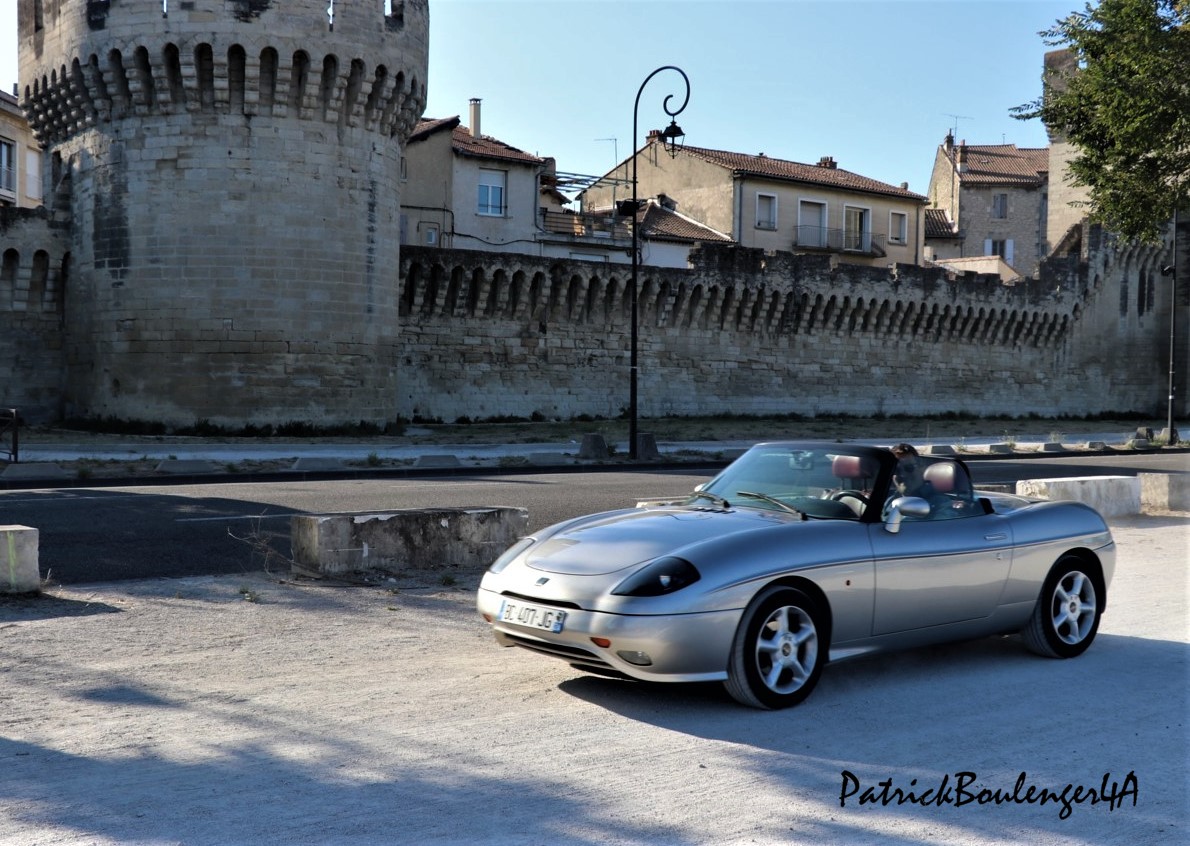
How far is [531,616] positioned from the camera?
5281 mm

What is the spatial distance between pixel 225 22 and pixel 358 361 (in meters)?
7.92

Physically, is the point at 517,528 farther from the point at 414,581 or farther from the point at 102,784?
the point at 102,784

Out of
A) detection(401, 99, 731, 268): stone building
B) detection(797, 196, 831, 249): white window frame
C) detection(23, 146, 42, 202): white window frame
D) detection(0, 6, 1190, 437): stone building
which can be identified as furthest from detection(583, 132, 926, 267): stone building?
detection(23, 146, 42, 202): white window frame

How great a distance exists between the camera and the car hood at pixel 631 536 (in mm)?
5277

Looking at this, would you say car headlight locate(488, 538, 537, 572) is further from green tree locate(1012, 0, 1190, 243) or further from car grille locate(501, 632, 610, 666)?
green tree locate(1012, 0, 1190, 243)

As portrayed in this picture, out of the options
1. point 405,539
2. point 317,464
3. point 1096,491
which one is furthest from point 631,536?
point 317,464

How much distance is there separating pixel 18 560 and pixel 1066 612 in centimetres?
615

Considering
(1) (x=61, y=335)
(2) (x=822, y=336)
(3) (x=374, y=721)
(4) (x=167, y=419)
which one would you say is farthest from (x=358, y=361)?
(3) (x=374, y=721)

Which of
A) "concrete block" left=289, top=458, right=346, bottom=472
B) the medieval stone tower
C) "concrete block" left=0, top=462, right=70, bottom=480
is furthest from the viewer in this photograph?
the medieval stone tower

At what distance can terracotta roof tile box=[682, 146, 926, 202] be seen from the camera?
52.8 meters

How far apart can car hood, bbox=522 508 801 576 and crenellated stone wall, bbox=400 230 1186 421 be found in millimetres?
27745

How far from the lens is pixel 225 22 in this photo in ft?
86.4

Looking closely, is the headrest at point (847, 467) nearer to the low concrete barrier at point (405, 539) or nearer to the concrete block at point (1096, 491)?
the low concrete barrier at point (405, 539)

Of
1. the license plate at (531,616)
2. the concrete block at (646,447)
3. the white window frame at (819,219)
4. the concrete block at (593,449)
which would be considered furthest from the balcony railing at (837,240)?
the license plate at (531,616)
